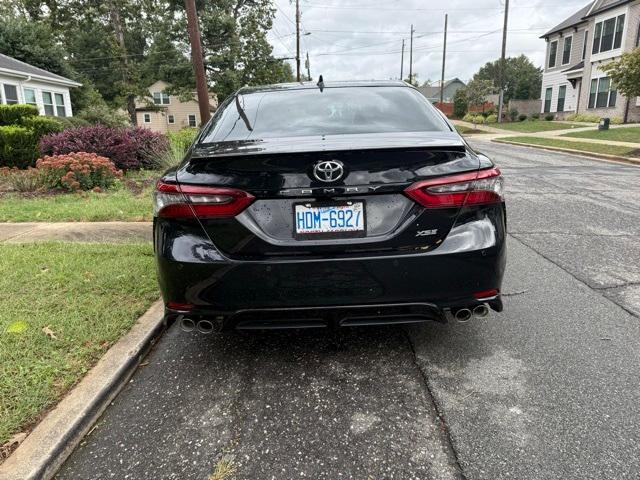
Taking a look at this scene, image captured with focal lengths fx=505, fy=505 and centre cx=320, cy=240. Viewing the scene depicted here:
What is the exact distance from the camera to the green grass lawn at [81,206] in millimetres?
6680

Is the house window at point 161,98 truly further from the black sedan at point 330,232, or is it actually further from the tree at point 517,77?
the black sedan at point 330,232

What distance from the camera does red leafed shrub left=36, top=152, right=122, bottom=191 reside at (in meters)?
8.52

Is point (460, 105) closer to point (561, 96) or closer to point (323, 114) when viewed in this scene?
point (561, 96)

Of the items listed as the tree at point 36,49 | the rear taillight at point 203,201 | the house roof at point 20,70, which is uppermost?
the tree at point 36,49

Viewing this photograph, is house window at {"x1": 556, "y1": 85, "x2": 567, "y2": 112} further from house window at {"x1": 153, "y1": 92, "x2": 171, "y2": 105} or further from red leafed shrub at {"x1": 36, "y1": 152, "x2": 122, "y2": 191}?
house window at {"x1": 153, "y1": 92, "x2": 171, "y2": 105}

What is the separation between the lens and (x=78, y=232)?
5.92m

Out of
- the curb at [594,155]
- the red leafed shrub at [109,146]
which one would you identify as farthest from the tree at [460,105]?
the red leafed shrub at [109,146]

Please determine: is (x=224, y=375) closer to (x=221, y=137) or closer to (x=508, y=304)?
(x=221, y=137)

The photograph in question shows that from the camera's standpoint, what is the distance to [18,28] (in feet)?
98.0

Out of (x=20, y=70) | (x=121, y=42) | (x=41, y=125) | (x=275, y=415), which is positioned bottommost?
(x=275, y=415)

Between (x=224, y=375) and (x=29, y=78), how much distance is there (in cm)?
2716

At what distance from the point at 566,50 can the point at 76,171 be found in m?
36.8

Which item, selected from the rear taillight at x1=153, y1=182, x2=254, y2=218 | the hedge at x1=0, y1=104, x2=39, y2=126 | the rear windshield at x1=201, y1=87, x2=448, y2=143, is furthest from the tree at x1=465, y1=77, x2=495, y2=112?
the rear taillight at x1=153, y1=182, x2=254, y2=218

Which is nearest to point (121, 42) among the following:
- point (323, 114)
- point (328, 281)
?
point (323, 114)
